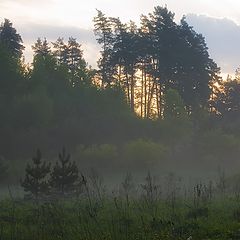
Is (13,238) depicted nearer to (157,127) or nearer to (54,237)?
(54,237)

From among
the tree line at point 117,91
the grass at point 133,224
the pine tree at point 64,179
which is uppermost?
the tree line at point 117,91

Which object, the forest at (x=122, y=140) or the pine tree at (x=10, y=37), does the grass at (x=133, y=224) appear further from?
the pine tree at (x=10, y=37)

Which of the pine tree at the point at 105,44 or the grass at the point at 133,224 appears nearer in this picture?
the grass at the point at 133,224

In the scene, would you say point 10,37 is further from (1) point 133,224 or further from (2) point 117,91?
(1) point 133,224

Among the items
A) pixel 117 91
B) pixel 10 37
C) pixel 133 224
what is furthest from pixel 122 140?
pixel 133 224

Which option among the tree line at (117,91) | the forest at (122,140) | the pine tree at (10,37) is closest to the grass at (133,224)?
the forest at (122,140)

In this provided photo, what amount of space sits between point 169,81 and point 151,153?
20.6 metres

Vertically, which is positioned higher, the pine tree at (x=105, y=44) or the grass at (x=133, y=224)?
the pine tree at (x=105, y=44)

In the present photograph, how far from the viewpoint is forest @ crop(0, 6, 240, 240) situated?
13.1 metres

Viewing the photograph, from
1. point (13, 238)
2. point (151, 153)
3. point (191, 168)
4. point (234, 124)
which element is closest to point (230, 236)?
point (13, 238)

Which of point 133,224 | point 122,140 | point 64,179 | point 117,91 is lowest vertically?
point 133,224

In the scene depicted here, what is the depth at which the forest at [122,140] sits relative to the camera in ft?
43.0

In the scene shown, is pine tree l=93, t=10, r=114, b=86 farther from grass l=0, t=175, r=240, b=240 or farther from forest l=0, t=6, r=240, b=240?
grass l=0, t=175, r=240, b=240

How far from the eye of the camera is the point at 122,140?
4659cm
